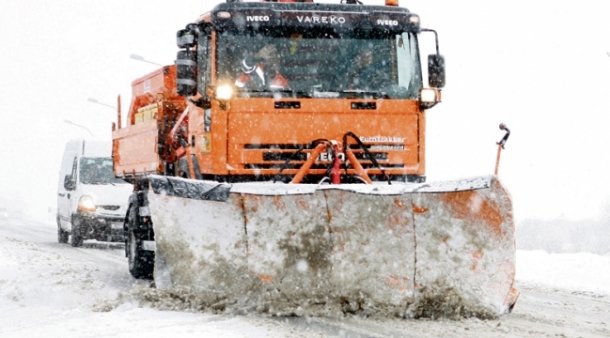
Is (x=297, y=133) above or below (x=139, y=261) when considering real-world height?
above

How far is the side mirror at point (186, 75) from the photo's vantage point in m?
9.30

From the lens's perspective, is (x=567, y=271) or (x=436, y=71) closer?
(x=436, y=71)

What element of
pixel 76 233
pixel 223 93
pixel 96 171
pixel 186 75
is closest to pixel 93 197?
pixel 76 233

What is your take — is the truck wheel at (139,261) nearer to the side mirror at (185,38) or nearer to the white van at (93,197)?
the side mirror at (185,38)

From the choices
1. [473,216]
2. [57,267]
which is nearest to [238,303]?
[473,216]

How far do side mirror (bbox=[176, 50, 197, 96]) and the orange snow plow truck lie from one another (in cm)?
1

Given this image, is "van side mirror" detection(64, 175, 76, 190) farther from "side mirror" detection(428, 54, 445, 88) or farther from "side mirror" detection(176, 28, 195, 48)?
"side mirror" detection(428, 54, 445, 88)

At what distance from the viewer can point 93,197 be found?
18.7 meters

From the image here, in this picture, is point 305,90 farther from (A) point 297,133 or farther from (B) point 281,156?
(B) point 281,156

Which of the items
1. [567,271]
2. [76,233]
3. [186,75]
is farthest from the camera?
[76,233]

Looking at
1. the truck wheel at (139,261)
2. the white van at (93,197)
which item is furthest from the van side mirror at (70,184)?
the truck wheel at (139,261)

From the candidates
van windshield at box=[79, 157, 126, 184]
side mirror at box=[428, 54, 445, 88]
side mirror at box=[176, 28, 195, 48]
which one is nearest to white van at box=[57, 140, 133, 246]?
van windshield at box=[79, 157, 126, 184]

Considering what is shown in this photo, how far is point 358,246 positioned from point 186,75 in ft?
9.52

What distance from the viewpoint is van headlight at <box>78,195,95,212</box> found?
18656 mm
